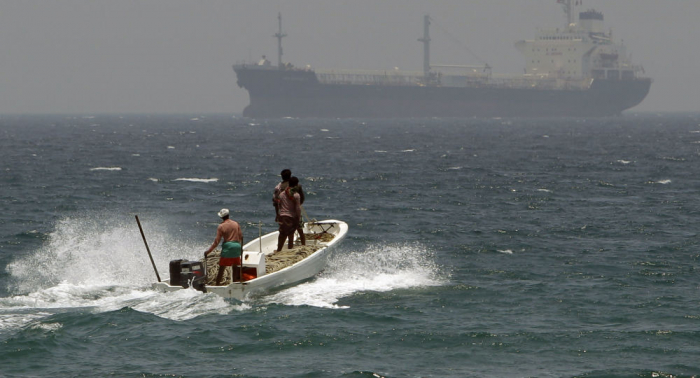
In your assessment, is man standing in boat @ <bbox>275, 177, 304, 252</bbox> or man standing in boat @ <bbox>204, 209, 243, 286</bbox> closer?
man standing in boat @ <bbox>204, 209, 243, 286</bbox>

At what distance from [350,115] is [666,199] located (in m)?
163

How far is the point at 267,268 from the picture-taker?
57.8 feet

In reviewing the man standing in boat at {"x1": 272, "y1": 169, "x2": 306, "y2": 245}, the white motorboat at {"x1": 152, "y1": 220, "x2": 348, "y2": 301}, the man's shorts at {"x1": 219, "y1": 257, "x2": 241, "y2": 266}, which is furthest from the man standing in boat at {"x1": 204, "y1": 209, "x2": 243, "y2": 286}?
the man standing in boat at {"x1": 272, "y1": 169, "x2": 306, "y2": 245}

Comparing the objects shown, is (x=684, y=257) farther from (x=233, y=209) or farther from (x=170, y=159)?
(x=170, y=159)

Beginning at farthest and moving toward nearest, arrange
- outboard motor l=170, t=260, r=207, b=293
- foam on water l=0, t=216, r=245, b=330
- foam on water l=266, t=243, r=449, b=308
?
foam on water l=266, t=243, r=449, b=308, outboard motor l=170, t=260, r=207, b=293, foam on water l=0, t=216, r=245, b=330

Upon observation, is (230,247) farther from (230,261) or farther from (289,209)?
(289,209)

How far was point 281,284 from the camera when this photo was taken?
56.9 ft

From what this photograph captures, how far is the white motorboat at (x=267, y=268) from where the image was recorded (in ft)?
53.3

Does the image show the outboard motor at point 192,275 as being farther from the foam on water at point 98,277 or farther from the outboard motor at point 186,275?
the foam on water at point 98,277

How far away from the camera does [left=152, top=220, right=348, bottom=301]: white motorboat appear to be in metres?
16.2

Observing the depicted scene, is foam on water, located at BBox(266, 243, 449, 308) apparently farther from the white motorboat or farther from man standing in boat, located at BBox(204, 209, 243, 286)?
man standing in boat, located at BBox(204, 209, 243, 286)

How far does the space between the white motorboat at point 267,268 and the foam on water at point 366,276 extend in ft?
1.05

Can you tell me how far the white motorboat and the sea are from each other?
0.68ft

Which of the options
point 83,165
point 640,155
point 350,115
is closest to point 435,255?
point 83,165
